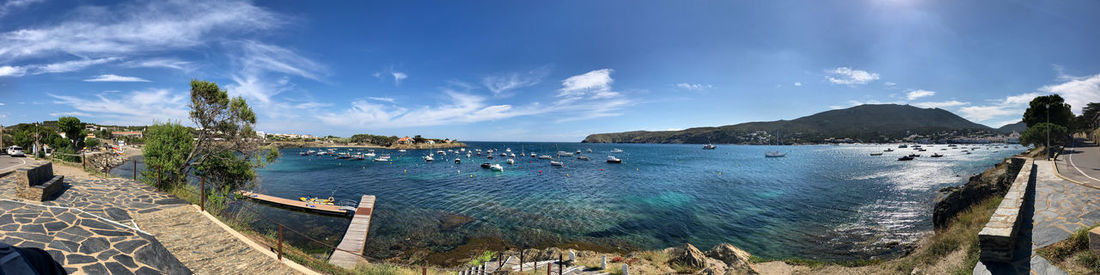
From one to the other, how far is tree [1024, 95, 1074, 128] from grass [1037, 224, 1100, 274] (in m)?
57.3

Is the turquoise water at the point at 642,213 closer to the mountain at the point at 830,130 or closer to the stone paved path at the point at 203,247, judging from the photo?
the stone paved path at the point at 203,247

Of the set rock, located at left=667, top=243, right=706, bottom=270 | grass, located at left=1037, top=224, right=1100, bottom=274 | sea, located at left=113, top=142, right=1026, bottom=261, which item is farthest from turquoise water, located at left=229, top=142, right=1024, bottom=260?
grass, located at left=1037, top=224, right=1100, bottom=274

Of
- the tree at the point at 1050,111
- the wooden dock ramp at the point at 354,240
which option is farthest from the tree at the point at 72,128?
the tree at the point at 1050,111

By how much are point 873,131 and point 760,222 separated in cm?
21097

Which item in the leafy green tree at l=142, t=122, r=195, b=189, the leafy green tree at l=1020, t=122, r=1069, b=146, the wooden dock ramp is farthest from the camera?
the leafy green tree at l=1020, t=122, r=1069, b=146

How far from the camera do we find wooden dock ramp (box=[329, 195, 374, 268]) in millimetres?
12524

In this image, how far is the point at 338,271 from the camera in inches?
322

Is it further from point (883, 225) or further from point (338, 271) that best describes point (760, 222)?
point (338, 271)

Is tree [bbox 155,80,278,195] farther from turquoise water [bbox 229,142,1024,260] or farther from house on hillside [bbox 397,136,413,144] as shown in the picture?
house on hillside [bbox 397,136,413,144]

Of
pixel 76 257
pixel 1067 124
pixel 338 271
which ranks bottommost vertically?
pixel 338 271

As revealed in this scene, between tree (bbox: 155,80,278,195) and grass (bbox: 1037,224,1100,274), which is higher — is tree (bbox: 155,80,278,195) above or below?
above

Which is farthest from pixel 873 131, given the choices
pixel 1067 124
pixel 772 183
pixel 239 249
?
pixel 239 249

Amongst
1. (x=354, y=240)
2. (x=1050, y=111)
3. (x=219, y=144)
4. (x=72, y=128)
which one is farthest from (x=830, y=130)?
(x=72, y=128)

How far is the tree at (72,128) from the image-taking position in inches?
1547
